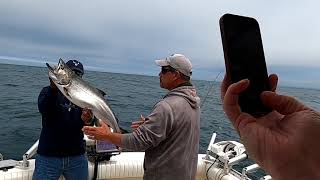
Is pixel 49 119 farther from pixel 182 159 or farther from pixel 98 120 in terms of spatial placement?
pixel 182 159

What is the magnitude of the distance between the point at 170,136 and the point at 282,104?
7.27ft

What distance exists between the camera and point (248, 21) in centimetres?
133

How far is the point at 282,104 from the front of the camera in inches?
51.9

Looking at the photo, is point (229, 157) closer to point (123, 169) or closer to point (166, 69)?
point (123, 169)

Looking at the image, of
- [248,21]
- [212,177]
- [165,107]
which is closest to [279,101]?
[248,21]

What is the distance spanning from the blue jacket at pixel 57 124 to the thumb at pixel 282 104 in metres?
3.24

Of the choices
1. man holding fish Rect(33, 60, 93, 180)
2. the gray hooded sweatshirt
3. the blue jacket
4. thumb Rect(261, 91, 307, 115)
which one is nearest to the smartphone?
thumb Rect(261, 91, 307, 115)

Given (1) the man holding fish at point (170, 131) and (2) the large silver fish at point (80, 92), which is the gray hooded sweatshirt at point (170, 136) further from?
(2) the large silver fish at point (80, 92)

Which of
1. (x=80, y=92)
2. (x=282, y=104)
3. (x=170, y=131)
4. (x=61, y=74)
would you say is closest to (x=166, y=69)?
(x=170, y=131)

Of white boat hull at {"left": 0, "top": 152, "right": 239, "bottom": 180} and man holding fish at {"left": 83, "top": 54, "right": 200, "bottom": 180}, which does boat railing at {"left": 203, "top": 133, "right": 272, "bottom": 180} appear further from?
man holding fish at {"left": 83, "top": 54, "right": 200, "bottom": 180}

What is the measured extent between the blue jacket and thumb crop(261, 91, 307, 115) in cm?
324

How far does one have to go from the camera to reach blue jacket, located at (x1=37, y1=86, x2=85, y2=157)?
4203mm

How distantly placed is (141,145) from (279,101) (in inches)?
84.8

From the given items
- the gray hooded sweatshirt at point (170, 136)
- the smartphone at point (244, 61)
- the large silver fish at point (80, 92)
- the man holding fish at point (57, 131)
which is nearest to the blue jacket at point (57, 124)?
the man holding fish at point (57, 131)
